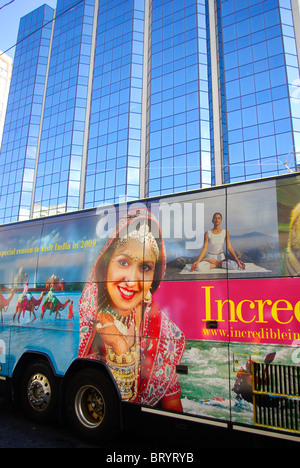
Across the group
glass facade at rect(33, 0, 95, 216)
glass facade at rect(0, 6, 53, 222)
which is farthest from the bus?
glass facade at rect(0, 6, 53, 222)

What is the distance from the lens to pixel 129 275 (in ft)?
15.2

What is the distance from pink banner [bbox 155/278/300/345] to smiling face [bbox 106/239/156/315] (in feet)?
1.12

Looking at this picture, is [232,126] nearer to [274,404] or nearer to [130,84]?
[130,84]

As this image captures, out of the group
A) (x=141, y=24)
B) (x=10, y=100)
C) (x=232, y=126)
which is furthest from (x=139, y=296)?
(x=10, y=100)

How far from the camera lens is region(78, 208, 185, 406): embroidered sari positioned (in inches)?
160

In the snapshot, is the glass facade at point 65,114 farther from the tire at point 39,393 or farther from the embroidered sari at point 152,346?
the embroidered sari at point 152,346

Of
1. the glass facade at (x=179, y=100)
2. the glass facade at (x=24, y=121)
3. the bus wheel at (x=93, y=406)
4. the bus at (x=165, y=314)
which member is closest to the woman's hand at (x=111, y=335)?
the bus at (x=165, y=314)

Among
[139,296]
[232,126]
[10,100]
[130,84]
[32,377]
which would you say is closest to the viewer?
[139,296]

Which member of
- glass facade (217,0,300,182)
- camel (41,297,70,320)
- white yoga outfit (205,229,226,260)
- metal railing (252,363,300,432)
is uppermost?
glass facade (217,0,300,182)

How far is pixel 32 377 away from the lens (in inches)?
217

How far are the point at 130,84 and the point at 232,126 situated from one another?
52.1ft

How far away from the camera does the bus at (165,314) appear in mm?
3506

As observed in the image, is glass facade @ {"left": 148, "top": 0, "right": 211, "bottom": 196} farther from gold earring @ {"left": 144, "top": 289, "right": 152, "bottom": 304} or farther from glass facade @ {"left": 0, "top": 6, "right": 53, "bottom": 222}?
gold earring @ {"left": 144, "top": 289, "right": 152, "bottom": 304}

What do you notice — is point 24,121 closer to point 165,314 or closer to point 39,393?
point 39,393
